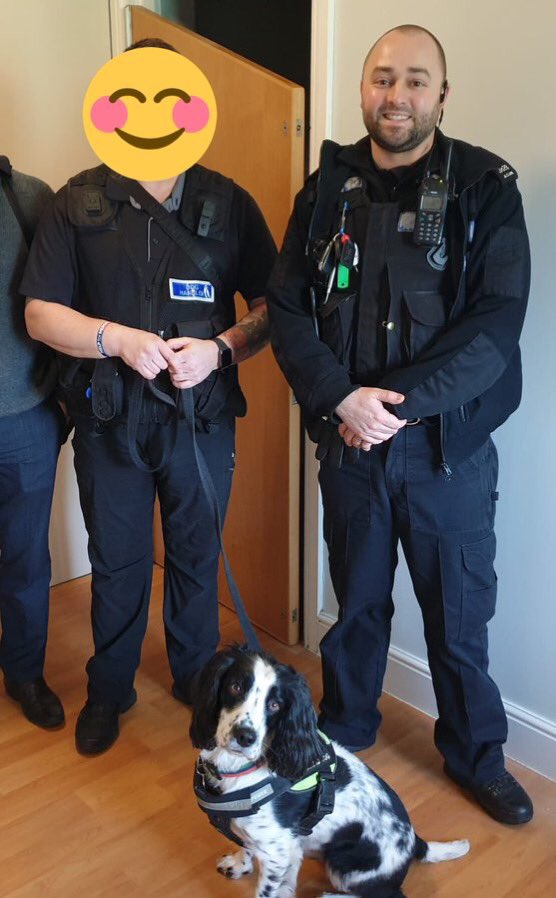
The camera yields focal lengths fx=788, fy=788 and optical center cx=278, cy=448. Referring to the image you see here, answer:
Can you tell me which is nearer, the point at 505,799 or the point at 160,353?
the point at 160,353

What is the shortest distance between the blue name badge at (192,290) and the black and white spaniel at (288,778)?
2.63 feet

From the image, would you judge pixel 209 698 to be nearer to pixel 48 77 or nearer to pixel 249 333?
pixel 249 333

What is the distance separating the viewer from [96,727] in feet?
6.77

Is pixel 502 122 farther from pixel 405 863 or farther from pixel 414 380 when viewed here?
pixel 405 863

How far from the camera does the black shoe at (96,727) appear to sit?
80.2 inches

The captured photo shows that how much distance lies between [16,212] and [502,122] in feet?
3.73

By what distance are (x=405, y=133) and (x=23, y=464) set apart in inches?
46.6

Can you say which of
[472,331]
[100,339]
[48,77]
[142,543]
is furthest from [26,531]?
[48,77]

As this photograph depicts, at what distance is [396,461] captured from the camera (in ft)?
5.45

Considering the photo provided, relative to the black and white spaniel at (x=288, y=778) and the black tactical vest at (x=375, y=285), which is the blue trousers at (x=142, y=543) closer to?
the black tactical vest at (x=375, y=285)

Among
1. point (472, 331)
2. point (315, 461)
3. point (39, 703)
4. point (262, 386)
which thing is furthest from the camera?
point (262, 386)

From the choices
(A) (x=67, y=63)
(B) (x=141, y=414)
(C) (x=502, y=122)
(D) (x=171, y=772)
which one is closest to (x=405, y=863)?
(D) (x=171, y=772)

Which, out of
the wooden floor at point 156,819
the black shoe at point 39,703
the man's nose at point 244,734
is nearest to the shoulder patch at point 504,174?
the man's nose at point 244,734

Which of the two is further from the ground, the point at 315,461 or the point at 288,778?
the point at 315,461
